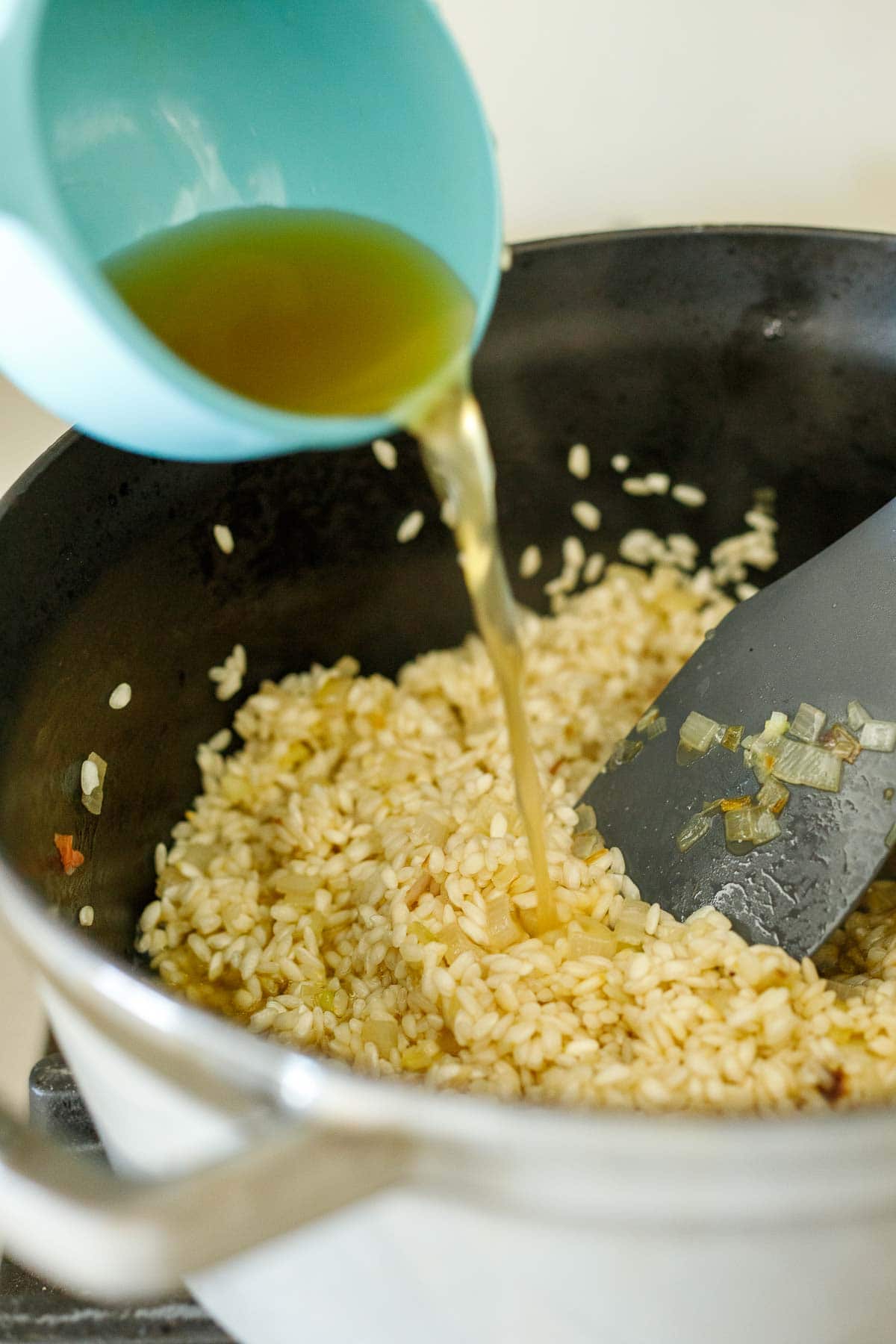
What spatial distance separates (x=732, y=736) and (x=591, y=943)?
0.89 ft

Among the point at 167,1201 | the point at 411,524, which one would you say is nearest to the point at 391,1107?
the point at 167,1201

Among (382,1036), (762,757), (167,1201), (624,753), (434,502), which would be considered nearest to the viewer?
(167,1201)

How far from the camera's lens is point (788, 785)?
1.19 metres

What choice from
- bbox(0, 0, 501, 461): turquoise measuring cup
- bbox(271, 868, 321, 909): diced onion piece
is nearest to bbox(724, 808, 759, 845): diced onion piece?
bbox(271, 868, 321, 909): diced onion piece

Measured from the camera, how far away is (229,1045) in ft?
2.11

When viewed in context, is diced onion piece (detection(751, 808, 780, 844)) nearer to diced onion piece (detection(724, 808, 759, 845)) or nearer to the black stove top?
diced onion piece (detection(724, 808, 759, 845))

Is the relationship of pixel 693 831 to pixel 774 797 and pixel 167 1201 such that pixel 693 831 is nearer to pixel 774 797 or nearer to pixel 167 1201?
pixel 774 797

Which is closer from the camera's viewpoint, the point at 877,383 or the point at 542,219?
the point at 877,383

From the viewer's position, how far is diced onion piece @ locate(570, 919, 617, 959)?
1137 millimetres

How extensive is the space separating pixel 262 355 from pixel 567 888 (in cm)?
59

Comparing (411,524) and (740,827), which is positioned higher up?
(411,524)

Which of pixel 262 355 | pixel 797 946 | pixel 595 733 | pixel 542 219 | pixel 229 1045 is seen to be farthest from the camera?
pixel 542 219

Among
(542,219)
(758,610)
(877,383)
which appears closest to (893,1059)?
(758,610)

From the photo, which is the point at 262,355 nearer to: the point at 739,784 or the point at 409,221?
the point at 409,221
